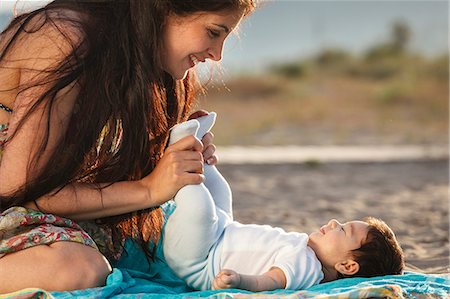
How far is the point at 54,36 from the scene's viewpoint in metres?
2.74

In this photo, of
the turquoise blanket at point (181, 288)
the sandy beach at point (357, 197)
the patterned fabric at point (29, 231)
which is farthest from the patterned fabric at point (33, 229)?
the sandy beach at point (357, 197)

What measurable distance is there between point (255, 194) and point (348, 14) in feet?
90.4

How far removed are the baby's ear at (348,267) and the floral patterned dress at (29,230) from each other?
874mm

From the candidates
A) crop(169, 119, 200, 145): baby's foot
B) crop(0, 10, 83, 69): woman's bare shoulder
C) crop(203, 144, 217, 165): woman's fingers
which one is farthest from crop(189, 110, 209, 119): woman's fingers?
crop(0, 10, 83, 69): woman's bare shoulder

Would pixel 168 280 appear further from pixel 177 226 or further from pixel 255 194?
pixel 255 194

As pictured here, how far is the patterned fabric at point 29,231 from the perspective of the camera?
270 centimetres

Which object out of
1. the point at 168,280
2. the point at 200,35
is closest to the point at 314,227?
the point at 168,280

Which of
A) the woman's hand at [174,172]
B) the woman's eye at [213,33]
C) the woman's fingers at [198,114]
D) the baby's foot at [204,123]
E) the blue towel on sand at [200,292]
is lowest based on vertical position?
→ the blue towel on sand at [200,292]

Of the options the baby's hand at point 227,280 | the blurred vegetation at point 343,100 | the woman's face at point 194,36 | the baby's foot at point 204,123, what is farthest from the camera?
the blurred vegetation at point 343,100

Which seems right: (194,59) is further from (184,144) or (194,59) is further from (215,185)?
(215,185)

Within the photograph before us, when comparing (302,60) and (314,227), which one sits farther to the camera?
(302,60)

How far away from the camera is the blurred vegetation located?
10898 millimetres

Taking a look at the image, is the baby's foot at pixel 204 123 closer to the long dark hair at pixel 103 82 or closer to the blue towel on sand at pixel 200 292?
the long dark hair at pixel 103 82

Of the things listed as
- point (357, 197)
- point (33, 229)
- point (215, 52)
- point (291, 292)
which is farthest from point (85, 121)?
point (357, 197)
